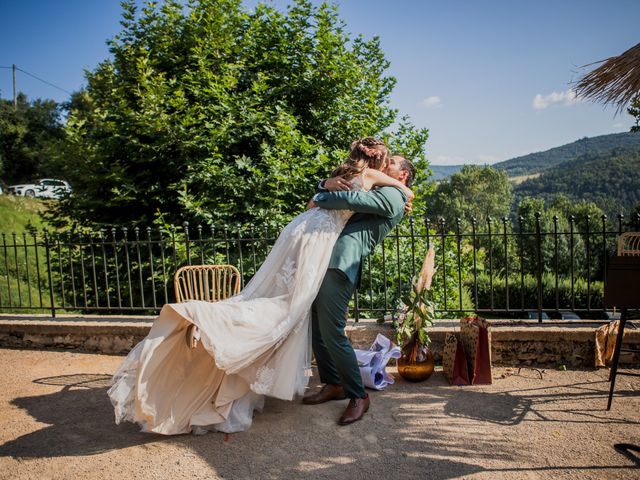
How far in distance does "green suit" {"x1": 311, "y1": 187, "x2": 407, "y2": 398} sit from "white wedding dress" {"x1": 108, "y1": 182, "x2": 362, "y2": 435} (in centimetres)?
8

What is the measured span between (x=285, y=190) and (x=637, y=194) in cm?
5395

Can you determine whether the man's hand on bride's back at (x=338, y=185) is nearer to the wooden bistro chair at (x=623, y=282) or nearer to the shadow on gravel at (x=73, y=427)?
the wooden bistro chair at (x=623, y=282)

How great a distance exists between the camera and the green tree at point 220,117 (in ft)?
22.2

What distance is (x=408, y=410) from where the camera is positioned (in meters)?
3.50

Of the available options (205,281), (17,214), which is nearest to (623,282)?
(205,281)

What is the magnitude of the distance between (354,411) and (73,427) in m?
2.09

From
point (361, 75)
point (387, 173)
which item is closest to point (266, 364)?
point (387, 173)

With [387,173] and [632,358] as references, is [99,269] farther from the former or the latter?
[632,358]

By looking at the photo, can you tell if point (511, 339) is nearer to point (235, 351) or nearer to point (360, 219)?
point (360, 219)

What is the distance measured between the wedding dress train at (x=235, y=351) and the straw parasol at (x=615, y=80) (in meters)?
2.47

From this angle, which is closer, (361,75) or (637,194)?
(361,75)

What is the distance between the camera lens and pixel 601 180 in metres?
56.8

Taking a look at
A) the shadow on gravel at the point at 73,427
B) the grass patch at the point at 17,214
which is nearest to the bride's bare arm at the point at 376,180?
the shadow on gravel at the point at 73,427

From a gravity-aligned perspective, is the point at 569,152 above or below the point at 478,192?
above
